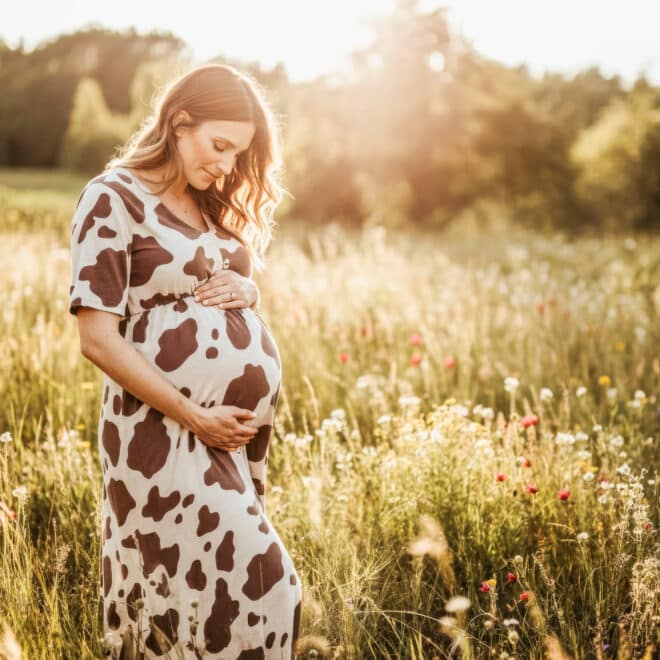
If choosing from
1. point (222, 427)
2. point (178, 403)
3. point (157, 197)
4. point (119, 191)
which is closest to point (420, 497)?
point (222, 427)

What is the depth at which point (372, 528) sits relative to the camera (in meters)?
3.23

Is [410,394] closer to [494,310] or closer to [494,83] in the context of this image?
[494,310]

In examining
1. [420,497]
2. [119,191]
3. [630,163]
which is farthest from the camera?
[630,163]

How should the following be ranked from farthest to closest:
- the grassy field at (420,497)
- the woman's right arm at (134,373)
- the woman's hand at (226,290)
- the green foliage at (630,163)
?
1. the green foliage at (630,163)
2. the grassy field at (420,497)
3. the woman's hand at (226,290)
4. the woman's right arm at (134,373)

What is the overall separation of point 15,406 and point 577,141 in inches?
1216

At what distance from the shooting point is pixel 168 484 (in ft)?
7.05

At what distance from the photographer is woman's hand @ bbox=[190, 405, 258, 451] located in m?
2.16

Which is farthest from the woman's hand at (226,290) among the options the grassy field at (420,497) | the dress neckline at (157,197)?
the grassy field at (420,497)

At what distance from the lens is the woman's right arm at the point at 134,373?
2117 millimetres

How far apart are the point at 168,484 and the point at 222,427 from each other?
221 millimetres

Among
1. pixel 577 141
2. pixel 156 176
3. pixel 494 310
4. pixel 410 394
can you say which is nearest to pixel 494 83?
pixel 577 141

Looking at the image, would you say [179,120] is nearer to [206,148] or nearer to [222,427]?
[206,148]

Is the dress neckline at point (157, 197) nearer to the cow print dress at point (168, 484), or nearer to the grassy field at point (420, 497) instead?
the cow print dress at point (168, 484)

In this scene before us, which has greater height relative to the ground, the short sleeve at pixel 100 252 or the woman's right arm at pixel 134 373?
the short sleeve at pixel 100 252
